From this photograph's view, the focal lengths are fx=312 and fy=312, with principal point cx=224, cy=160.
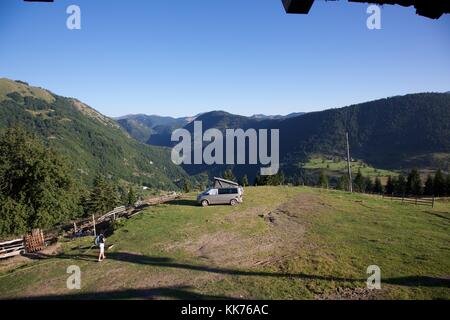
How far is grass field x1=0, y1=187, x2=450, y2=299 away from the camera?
1336 centimetres

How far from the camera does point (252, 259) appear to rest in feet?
57.3

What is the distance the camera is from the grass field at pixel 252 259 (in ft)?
43.8

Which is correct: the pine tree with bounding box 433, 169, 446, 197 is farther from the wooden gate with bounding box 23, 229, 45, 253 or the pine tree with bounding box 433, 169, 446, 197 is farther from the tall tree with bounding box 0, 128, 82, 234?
the wooden gate with bounding box 23, 229, 45, 253

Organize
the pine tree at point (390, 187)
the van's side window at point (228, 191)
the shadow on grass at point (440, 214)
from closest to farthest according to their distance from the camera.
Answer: the shadow on grass at point (440, 214)
the van's side window at point (228, 191)
the pine tree at point (390, 187)

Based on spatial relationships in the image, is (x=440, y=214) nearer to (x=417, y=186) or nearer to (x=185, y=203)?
(x=185, y=203)

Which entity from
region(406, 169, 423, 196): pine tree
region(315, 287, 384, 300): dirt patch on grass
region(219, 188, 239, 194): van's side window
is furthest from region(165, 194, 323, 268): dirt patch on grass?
region(406, 169, 423, 196): pine tree

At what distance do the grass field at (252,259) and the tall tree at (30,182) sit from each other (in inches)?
794

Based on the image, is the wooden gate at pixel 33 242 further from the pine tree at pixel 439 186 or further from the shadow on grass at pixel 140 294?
the pine tree at pixel 439 186

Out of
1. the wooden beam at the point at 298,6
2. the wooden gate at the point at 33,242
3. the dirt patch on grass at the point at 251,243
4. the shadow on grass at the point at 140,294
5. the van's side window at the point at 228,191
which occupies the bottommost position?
the wooden gate at the point at 33,242

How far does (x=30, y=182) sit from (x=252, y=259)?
37.8 m

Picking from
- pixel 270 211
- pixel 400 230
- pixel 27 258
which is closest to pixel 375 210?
pixel 400 230

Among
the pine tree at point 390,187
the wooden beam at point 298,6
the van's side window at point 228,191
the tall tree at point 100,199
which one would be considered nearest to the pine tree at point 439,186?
the pine tree at point 390,187

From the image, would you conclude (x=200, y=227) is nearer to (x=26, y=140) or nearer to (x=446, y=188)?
(x=26, y=140)

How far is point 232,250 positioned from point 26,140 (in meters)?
39.1
